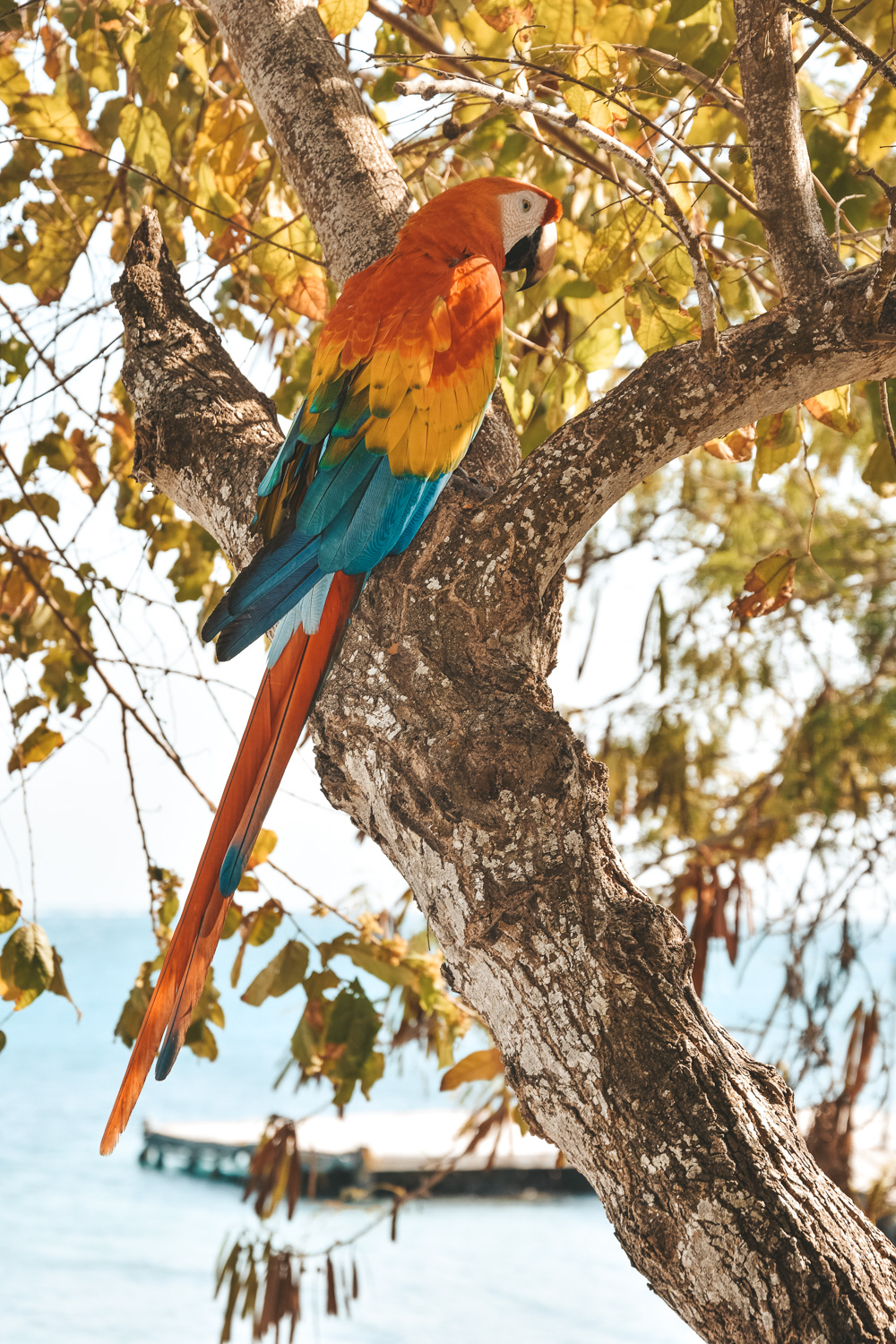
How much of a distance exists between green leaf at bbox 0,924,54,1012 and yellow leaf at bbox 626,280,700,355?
1.12 m

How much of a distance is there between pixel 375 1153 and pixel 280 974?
9080 mm

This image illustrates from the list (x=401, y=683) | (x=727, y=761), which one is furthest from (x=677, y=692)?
(x=401, y=683)

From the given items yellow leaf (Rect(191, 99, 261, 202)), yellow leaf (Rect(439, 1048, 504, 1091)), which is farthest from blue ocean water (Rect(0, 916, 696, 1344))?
yellow leaf (Rect(191, 99, 261, 202))

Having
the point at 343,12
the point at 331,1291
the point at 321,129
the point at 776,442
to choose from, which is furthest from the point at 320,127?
the point at 331,1291

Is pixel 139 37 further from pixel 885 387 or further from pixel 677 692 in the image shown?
pixel 677 692

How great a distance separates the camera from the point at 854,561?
11.3 feet

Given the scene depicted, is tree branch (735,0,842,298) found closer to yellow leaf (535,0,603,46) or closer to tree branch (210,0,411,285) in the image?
yellow leaf (535,0,603,46)

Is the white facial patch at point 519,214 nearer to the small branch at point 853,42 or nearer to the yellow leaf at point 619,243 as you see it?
the yellow leaf at point 619,243

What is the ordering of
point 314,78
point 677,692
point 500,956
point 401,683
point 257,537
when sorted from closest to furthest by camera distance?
point 500,956, point 401,683, point 257,537, point 314,78, point 677,692

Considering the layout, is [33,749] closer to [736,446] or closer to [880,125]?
[736,446]

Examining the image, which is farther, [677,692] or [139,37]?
[677,692]

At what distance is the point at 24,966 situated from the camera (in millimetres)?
1301

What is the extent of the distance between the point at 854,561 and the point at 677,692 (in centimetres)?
83

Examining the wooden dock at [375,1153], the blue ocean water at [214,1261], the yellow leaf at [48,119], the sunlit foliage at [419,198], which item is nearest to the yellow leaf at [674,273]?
the sunlit foliage at [419,198]
